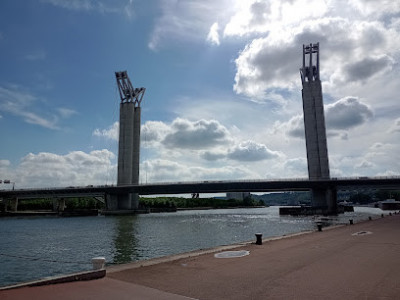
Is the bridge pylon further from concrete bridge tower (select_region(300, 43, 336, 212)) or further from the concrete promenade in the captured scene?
the concrete promenade

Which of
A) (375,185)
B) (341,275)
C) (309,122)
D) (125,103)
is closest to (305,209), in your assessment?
(375,185)

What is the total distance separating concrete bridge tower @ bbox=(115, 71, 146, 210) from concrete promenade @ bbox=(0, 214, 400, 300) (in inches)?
4980

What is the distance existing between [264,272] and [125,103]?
144990mm

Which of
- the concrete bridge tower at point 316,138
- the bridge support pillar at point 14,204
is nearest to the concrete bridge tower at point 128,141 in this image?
the bridge support pillar at point 14,204

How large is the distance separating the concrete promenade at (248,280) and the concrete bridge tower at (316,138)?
386ft

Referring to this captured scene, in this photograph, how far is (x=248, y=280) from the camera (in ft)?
42.7

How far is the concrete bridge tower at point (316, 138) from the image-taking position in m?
130

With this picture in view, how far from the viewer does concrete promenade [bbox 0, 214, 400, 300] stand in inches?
437

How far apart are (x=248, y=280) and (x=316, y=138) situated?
5189 inches

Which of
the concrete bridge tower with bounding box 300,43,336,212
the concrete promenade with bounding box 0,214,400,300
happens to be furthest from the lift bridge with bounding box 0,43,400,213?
the concrete promenade with bounding box 0,214,400,300

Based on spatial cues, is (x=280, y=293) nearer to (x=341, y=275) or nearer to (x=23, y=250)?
(x=341, y=275)

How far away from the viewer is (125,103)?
152 meters

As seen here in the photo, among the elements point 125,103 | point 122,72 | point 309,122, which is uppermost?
point 122,72

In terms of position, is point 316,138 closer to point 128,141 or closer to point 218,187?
point 218,187
